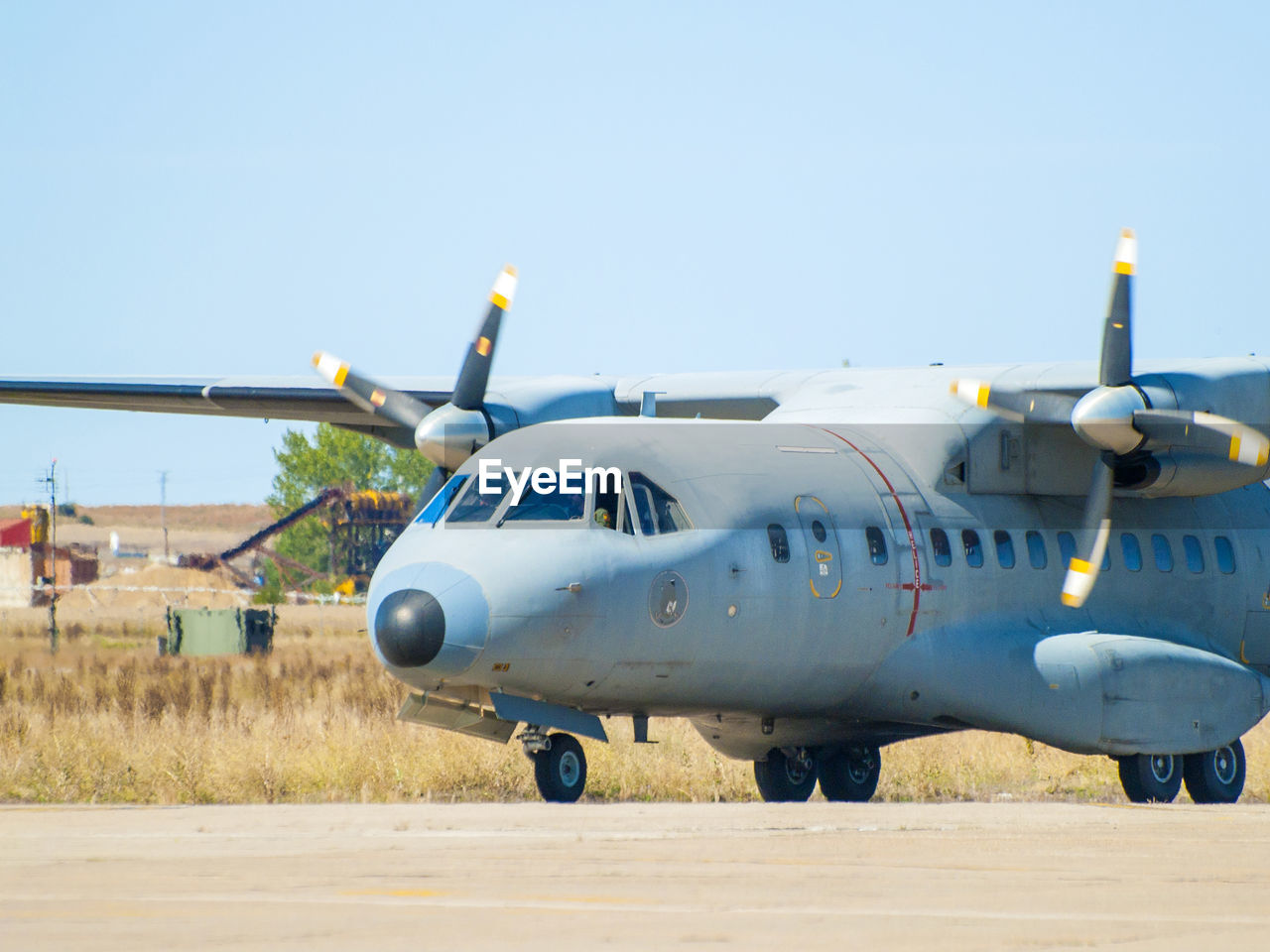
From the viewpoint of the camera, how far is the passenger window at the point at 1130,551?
17.2 metres

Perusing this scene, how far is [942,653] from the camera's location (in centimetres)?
1547

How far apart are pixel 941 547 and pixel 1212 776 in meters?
3.61

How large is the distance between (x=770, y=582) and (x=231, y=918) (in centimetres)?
756

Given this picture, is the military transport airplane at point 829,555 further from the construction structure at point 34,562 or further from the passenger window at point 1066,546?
the construction structure at point 34,562

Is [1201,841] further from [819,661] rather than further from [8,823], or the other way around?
[8,823]

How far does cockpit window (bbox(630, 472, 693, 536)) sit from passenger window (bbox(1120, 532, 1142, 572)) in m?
5.22

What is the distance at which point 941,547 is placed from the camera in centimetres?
1580

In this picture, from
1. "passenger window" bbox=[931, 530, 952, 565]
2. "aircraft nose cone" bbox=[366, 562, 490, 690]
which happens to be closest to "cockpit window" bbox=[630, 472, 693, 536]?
"aircraft nose cone" bbox=[366, 562, 490, 690]

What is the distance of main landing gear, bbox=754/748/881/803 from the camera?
57.0 ft

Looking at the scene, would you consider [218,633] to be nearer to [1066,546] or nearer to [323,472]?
[1066,546]

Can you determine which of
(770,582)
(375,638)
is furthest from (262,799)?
(770,582)

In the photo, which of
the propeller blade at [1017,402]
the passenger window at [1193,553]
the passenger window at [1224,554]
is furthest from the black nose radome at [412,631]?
the passenger window at [1224,554]

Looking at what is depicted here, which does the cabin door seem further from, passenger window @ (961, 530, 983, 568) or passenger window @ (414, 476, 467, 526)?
passenger window @ (414, 476, 467, 526)

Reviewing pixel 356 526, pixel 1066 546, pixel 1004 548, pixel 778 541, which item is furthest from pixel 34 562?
pixel 778 541
